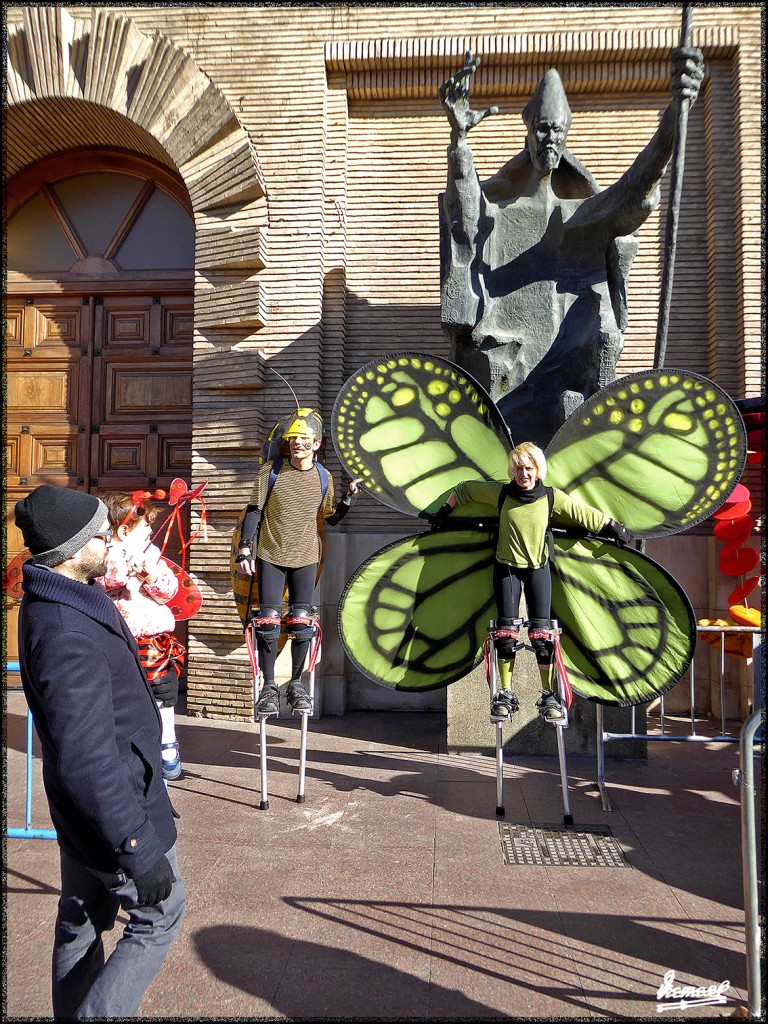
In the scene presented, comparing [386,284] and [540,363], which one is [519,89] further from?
[540,363]

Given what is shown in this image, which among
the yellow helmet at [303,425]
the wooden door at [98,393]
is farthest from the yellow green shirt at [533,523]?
the wooden door at [98,393]

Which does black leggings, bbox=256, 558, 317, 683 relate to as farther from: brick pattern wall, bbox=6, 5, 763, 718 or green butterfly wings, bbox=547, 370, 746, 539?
brick pattern wall, bbox=6, 5, 763, 718

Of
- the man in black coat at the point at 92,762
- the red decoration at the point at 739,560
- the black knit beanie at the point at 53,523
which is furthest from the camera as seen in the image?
the red decoration at the point at 739,560

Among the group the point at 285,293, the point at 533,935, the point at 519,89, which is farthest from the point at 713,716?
the point at 519,89

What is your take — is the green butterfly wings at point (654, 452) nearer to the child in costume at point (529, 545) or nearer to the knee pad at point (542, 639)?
the child in costume at point (529, 545)

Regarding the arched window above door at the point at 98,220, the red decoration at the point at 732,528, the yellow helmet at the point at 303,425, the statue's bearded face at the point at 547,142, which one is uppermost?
the arched window above door at the point at 98,220

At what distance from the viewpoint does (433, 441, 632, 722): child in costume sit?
12.0ft

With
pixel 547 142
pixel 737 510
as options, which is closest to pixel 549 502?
pixel 737 510

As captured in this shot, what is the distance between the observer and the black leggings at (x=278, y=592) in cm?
434

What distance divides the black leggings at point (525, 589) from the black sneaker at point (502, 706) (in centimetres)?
43

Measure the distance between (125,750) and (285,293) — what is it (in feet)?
18.4

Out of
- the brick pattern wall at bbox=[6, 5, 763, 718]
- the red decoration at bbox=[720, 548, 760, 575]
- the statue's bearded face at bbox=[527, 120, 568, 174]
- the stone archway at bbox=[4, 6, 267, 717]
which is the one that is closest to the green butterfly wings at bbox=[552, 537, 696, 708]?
the red decoration at bbox=[720, 548, 760, 575]

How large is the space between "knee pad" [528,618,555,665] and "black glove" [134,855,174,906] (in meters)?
2.36

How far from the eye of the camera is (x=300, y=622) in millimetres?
4332
